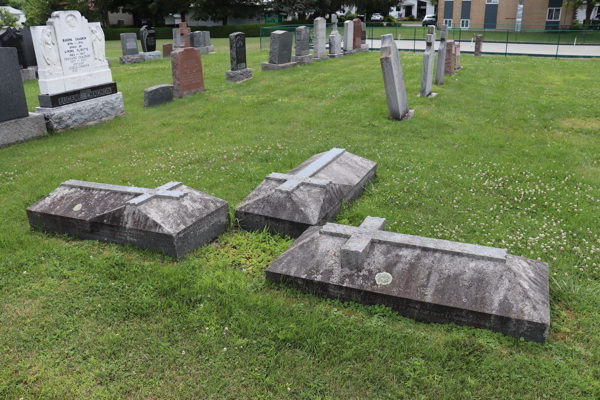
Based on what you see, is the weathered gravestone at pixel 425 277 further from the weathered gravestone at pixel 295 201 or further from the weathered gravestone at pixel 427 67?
the weathered gravestone at pixel 427 67

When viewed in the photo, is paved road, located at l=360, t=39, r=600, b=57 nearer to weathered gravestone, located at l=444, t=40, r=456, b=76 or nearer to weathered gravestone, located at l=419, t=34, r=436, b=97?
weathered gravestone, located at l=444, t=40, r=456, b=76

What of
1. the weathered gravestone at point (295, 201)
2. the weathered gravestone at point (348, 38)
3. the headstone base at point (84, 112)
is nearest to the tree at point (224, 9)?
the weathered gravestone at point (348, 38)

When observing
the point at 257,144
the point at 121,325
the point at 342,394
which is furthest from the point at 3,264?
the point at 257,144

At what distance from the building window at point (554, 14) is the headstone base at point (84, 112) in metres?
43.7

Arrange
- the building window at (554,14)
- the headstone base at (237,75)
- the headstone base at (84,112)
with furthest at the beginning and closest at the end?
the building window at (554,14) < the headstone base at (237,75) < the headstone base at (84,112)

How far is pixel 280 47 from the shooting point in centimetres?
1848

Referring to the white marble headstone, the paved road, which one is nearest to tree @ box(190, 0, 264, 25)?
the paved road

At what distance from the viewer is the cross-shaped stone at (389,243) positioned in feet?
13.7

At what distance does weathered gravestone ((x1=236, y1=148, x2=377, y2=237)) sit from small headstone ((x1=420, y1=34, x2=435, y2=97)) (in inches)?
309

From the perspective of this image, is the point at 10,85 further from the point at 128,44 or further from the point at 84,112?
the point at 128,44

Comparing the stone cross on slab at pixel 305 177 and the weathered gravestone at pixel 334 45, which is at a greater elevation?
the weathered gravestone at pixel 334 45

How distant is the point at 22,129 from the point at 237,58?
26.6 ft

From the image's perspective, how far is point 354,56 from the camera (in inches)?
908

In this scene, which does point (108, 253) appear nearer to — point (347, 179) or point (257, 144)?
point (347, 179)
